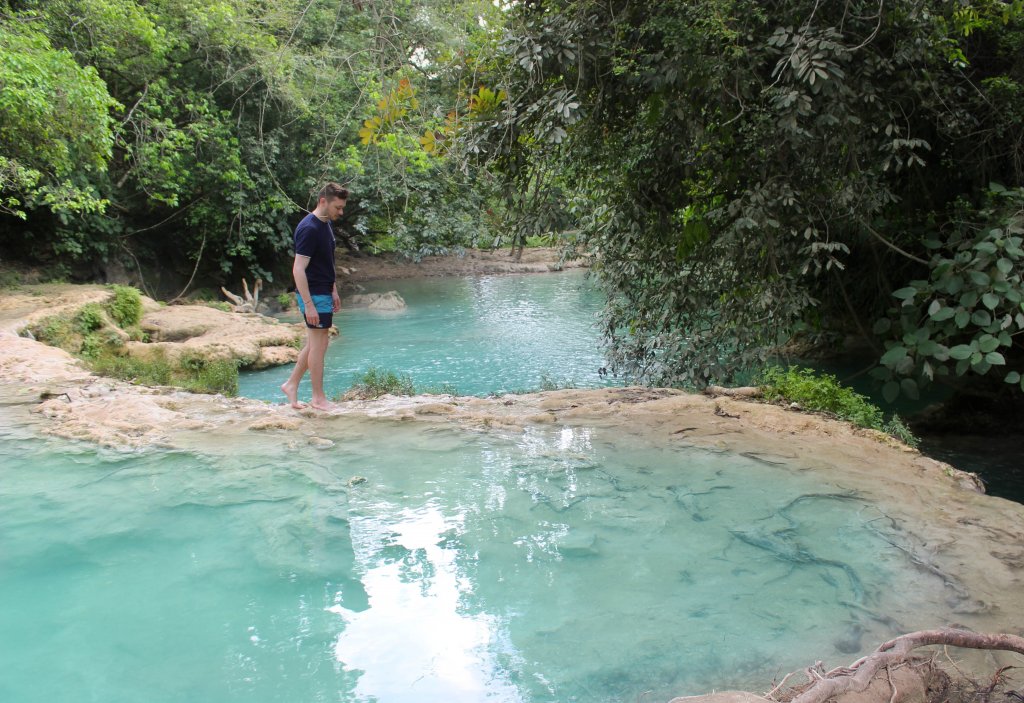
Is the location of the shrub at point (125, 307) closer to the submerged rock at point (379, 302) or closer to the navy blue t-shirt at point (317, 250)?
the navy blue t-shirt at point (317, 250)

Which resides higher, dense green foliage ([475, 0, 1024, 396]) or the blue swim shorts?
dense green foliage ([475, 0, 1024, 396])

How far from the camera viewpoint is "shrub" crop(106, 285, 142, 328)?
1130 cm

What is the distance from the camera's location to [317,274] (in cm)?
575

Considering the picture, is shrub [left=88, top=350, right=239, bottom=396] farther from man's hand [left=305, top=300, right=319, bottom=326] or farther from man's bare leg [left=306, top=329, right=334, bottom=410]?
man's hand [left=305, top=300, right=319, bottom=326]

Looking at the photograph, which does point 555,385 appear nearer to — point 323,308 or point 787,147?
point 323,308

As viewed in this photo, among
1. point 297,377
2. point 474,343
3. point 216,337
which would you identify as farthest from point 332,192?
point 474,343

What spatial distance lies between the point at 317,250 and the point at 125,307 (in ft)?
24.3

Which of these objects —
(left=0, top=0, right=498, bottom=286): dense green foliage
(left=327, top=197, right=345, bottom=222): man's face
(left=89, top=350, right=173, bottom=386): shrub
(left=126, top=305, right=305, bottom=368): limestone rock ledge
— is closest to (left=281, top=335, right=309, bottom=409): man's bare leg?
(left=327, top=197, right=345, bottom=222): man's face

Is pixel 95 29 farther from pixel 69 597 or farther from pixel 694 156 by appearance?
pixel 69 597

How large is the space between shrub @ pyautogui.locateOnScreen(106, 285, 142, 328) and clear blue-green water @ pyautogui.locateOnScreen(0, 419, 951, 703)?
23.6 feet

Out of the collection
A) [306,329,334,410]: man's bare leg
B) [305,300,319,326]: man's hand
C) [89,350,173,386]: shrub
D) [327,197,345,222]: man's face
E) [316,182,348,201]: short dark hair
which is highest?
[316,182,348,201]: short dark hair

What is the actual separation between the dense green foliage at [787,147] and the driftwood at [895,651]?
3197 millimetres

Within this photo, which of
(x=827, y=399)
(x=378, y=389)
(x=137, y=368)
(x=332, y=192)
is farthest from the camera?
(x=137, y=368)

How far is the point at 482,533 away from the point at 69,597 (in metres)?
1.87
